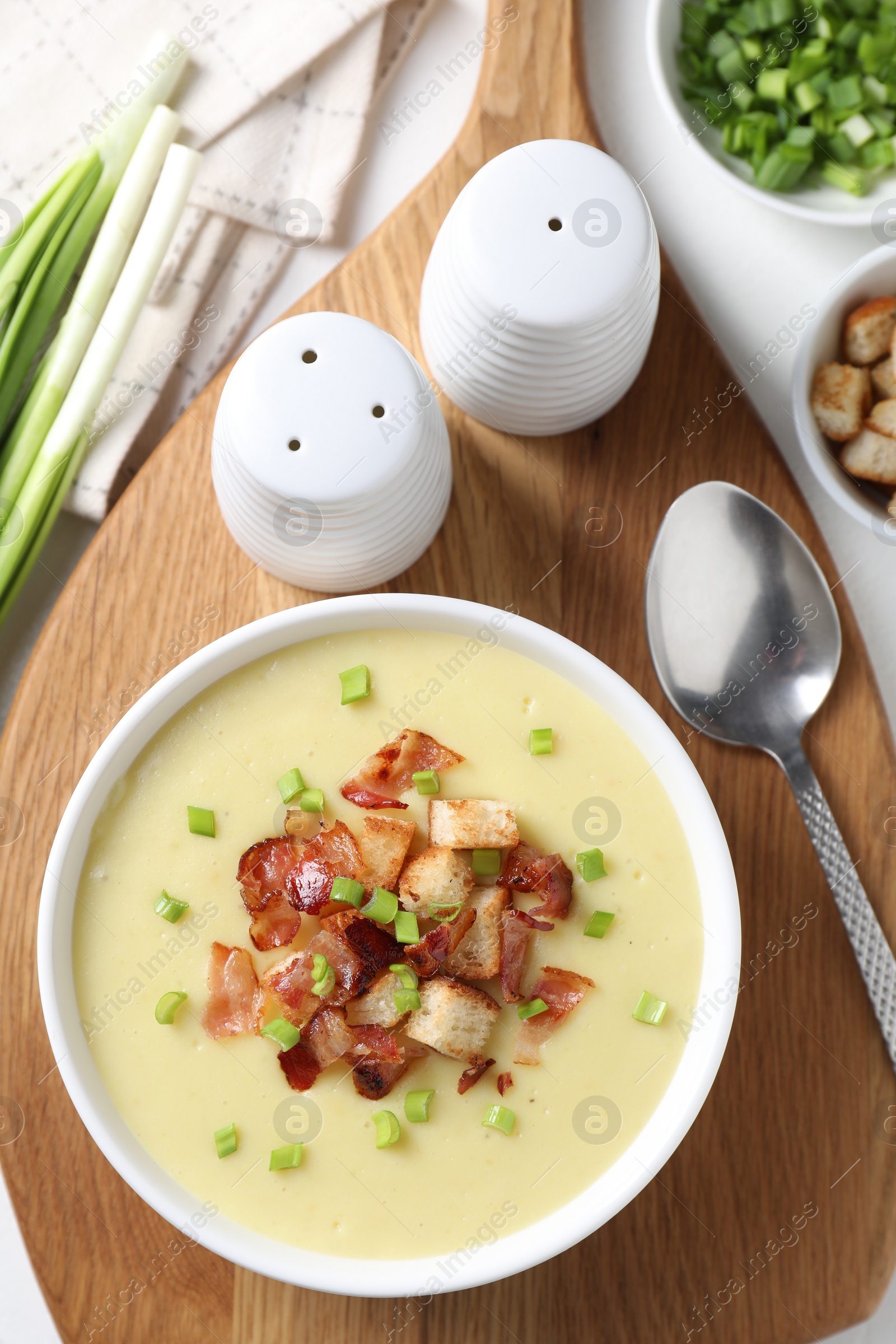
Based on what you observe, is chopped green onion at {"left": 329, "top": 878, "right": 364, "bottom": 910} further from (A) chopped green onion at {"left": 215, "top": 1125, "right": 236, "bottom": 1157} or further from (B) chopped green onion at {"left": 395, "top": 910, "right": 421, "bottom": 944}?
(A) chopped green onion at {"left": 215, "top": 1125, "right": 236, "bottom": 1157}

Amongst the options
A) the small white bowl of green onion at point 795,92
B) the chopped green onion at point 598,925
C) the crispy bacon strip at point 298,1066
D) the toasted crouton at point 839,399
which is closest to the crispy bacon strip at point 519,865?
the chopped green onion at point 598,925

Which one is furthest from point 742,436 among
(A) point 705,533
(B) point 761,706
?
(B) point 761,706

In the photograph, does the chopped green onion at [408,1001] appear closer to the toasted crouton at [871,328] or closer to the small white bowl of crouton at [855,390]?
the small white bowl of crouton at [855,390]

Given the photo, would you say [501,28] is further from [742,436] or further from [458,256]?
[742,436]

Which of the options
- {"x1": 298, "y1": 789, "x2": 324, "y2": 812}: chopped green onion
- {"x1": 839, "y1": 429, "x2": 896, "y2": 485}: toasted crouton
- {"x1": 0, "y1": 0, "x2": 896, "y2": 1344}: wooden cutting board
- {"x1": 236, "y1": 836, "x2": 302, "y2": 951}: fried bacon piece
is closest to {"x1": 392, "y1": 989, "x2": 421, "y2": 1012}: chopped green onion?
{"x1": 236, "y1": 836, "x2": 302, "y2": 951}: fried bacon piece

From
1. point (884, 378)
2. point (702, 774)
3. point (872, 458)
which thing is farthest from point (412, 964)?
point (884, 378)
